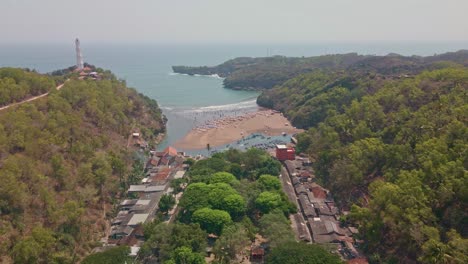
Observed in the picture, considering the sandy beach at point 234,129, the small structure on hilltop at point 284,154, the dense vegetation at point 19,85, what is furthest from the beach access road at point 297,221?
the dense vegetation at point 19,85

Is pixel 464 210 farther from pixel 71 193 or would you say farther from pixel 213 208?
pixel 71 193

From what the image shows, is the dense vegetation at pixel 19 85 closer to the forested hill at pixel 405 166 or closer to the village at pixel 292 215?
the village at pixel 292 215

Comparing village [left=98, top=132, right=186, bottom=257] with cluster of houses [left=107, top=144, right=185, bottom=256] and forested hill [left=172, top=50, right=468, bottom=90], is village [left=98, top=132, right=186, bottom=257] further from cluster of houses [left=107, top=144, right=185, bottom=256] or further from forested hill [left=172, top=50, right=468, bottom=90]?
forested hill [left=172, top=50, right=468, bottom=90]

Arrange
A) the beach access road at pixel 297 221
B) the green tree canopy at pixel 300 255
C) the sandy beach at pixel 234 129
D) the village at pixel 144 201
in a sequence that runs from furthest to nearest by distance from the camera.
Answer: the sandy beach at pixel 234 129, the village at pixel 144 201, the beach access road at pixel 297 221, the green tree canopy at pixel 300 255

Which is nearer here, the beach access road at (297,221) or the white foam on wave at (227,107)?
the beach access road at (297,221)

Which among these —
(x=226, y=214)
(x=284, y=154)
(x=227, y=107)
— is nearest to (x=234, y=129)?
(x=227, y=107)

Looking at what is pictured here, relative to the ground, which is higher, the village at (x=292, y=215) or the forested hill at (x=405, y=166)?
the forested hill at (x=405, y=166)

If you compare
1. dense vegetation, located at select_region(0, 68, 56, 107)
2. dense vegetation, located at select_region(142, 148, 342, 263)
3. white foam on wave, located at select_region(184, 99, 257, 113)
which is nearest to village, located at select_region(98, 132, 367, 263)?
dense vegetation, located at select_region(142, 148, 342, 263)
